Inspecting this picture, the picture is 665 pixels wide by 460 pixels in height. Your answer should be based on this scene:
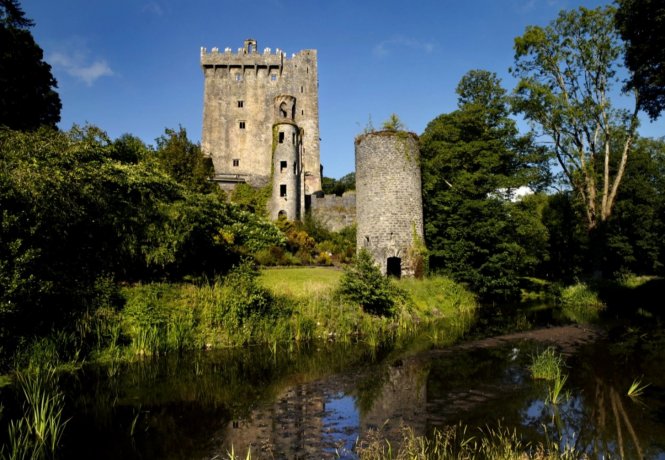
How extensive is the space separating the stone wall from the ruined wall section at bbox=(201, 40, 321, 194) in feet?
29.3

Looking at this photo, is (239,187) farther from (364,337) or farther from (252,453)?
(252,453)

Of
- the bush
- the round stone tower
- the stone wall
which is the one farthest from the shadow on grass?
the stone wall

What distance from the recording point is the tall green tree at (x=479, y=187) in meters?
20.9

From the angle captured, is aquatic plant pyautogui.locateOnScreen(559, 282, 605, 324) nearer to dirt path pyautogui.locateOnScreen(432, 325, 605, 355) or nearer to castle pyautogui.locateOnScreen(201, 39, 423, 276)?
dirt path pyautogui.locateOnScreen(432, 325, 605, 355)

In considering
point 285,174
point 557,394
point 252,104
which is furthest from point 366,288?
point 252,104

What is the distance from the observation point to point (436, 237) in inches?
885

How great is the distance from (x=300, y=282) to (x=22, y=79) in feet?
52.6

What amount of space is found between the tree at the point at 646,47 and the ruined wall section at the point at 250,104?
92.2 feet

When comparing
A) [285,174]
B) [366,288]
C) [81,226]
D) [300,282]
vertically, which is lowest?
[366,288]

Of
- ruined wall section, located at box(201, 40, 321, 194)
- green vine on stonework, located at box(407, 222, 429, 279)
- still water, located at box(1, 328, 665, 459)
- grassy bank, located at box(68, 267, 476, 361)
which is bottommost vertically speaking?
still water, located at box(1, 328, 665, 459)

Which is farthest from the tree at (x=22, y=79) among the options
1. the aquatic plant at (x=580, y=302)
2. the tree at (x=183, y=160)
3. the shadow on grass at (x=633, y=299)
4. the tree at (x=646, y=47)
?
the shadow on grass at (x=633, y=299)

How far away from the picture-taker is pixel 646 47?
49.4 feet

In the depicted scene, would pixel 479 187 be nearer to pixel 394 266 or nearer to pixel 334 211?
pixel 394 266

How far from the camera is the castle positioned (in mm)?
21156
